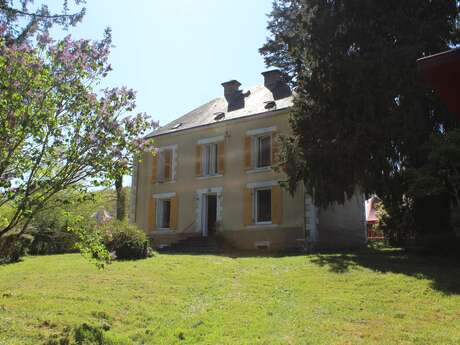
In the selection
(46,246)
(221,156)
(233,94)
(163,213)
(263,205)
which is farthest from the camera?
(233,94)

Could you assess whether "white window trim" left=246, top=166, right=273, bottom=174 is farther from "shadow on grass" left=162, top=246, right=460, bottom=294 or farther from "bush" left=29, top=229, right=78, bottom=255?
"bush" left=29, top=229, right=78, bottom=255

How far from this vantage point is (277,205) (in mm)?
20781

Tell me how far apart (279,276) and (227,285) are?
4.93 ft

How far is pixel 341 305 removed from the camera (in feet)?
29.5

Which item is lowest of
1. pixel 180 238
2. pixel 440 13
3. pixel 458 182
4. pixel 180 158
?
pixel 180 238

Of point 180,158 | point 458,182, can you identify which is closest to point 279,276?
point 458,182

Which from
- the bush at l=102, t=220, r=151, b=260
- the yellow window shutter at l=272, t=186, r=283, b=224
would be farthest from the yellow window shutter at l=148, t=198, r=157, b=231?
the bush at l=102, t=220, r=151, b=260

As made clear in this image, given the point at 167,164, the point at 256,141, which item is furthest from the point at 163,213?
the point at 256,141

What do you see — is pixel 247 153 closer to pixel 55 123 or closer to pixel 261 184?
pixel 261 184

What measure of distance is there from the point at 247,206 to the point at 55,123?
14.9 meters

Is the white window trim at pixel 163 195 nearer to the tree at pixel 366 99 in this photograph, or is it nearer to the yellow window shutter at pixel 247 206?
the yellow window shutter at pixel 247 206

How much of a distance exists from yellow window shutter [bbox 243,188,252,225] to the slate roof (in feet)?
12.2

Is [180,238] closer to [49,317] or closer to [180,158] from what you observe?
[180,158]

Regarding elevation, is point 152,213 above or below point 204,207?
below
